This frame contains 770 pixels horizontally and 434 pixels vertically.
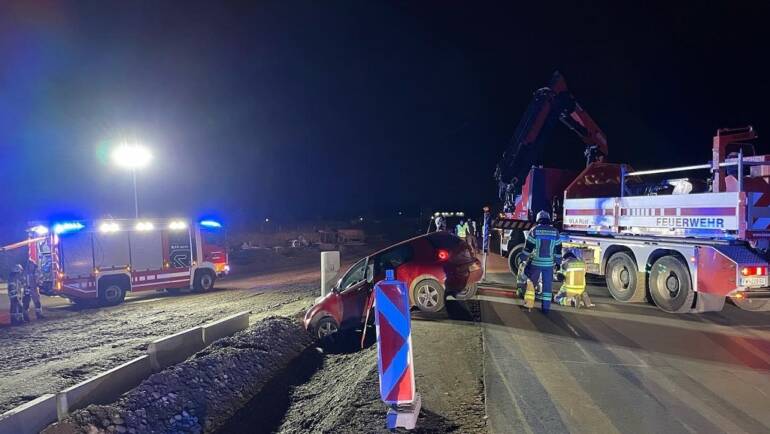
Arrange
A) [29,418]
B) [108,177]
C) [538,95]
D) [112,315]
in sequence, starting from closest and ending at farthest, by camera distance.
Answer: [29,418] < [112,315] < [538,95] < [108,177]

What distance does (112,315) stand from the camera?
11.6m

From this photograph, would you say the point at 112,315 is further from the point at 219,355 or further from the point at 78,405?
the point at 78,405

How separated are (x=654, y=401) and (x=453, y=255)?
4.66 metres

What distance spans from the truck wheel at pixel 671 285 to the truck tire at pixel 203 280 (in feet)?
41.4

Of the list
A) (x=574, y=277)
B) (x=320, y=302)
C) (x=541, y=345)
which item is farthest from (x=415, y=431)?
(x=574, y=277)

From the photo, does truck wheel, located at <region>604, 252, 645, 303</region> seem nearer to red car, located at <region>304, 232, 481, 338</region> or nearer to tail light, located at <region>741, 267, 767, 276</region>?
tail light, located at <region>741, 267, 767, 276</region>

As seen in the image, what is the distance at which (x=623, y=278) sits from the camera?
1027 centimetres

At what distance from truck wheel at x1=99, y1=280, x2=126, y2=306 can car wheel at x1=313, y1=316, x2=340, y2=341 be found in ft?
28.1

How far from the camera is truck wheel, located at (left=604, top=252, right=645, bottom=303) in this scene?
985 cm

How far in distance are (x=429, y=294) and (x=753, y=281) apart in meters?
5.20

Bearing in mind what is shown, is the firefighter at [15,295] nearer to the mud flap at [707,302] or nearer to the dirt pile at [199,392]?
the dirt pile at [199,392]

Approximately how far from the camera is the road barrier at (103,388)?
15.7 feet

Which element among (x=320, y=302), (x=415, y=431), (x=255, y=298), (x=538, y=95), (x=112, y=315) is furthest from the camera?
(x=538, y=95)

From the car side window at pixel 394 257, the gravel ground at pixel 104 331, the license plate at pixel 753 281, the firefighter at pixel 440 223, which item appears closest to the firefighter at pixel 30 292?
the gravel ground at pixel 104 331
